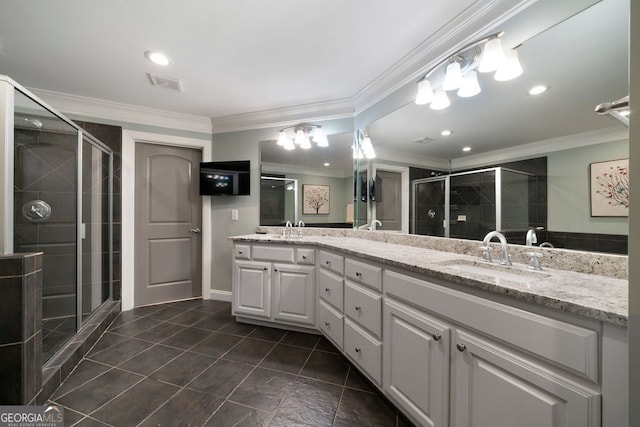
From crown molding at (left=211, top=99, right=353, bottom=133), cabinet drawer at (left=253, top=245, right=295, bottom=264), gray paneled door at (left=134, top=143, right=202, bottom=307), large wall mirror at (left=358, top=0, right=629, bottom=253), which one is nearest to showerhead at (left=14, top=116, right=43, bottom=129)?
gray paneled door at (left=134, top=143, right=202, bottom=307)

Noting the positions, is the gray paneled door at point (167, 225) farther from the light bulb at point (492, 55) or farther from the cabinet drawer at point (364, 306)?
the light bulb at point (492, 55)

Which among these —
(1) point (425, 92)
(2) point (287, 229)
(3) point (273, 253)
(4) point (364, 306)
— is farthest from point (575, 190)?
(2) point (287, 229)

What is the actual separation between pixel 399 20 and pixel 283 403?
2.41 meters

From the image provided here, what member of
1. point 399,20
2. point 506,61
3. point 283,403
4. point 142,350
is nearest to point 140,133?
point 142,350

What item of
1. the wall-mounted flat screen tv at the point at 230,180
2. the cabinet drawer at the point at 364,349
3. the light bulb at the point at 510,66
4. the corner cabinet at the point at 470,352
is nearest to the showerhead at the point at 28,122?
the wall-mounted flat screen tv at the point at 230,180

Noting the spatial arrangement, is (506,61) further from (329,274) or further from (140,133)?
(140,133)

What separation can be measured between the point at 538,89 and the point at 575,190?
21.3 inches

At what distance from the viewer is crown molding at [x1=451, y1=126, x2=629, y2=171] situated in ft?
3.39

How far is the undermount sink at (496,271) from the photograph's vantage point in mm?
1131

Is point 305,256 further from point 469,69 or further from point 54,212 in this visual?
point 54,212

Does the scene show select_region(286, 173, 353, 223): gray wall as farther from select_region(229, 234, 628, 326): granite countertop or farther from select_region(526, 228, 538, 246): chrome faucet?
select_region(526, 228, 538, 246): chrome faucet

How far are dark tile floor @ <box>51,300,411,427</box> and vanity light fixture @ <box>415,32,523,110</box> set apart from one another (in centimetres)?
193

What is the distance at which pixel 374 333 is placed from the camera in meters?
1.47

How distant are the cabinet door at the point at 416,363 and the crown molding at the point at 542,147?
102cm
